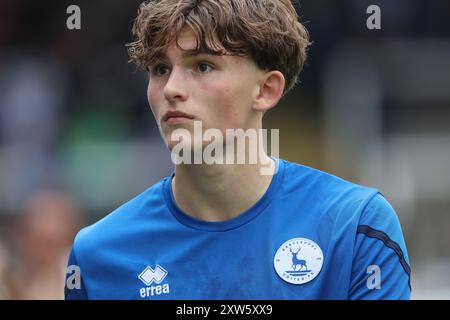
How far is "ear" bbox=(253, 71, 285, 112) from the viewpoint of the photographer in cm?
371

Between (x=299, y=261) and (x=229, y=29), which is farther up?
(x=229, y=29)

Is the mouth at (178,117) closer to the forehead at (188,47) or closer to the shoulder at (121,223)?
the forehead at (188,47)

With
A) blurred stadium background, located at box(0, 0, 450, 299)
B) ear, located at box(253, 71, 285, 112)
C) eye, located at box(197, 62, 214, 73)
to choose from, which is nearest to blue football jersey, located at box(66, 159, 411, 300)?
ear, located at box(253, 71, 285, 112)

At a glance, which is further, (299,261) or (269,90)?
(269,90)

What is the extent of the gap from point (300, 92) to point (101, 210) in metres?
2.27

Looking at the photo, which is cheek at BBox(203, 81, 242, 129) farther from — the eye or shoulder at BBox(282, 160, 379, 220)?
shoulder at BBox(282, 160, 379, 220)

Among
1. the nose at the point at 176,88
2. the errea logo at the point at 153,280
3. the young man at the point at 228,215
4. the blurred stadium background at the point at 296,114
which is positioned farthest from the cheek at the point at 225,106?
the blurred stadium background at the point at 296,114

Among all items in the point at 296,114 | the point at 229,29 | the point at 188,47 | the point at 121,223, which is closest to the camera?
the point at 188,47

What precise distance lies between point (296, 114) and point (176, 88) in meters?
5.16

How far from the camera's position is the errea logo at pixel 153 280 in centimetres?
349

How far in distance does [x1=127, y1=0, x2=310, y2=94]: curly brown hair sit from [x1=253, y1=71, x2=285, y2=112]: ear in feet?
0.12

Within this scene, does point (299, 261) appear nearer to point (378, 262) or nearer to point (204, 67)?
point (378, 262)

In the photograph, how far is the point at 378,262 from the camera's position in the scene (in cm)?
333

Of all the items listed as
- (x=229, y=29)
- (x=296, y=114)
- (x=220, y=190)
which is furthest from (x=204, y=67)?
(x=296, y=114)
